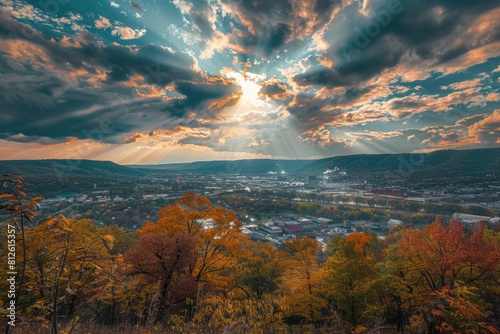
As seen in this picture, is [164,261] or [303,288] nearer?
[164,261]

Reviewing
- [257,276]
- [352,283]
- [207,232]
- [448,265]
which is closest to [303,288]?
[352,283]

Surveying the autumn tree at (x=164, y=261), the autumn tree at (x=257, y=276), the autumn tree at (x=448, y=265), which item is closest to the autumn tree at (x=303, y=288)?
the autumn tree at (x=257, y=276)

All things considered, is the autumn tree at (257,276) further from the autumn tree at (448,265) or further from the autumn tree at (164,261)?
the autumn tree at (448,265)

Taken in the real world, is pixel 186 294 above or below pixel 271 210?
above

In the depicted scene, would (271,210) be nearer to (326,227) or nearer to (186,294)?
(326,227)

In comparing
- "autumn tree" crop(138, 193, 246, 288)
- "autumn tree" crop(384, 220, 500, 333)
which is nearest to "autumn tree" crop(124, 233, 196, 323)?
"autumn tree" crop(138, 193, 246, 288)

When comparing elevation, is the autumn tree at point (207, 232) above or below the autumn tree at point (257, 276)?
above

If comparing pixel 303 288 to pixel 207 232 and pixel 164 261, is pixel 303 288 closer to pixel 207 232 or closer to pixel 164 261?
pixel 207 232

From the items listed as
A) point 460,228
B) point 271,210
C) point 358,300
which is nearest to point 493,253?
point 460,228

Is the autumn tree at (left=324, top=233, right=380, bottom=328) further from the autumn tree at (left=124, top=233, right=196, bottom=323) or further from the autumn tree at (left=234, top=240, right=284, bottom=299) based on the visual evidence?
the autumn tree at (left=124, top=233, right=196, bottom=323)

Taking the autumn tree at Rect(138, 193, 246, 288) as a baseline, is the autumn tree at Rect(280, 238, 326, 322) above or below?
below

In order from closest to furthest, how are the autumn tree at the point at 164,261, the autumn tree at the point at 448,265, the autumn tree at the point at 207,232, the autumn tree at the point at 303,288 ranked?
the autumn tree at the point at 164,261 → the autumn tree at the point at 448,265 → the autumn tree at the point at 207,232 → the autumn tree at the point at 303,288
